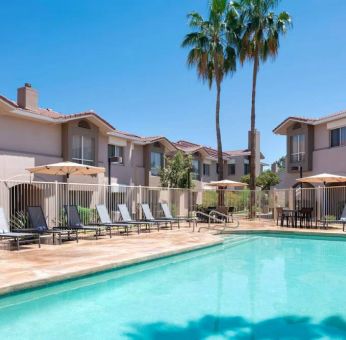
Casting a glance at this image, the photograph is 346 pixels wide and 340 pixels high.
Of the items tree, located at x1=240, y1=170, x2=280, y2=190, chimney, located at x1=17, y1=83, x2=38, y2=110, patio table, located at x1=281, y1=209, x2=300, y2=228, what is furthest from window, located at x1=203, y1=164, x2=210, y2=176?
chimney, located at x1=17, y1=83, x2=38, y2=110

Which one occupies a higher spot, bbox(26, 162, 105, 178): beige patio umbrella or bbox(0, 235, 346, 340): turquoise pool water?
bbox(26, 162, 105, 178): beige patio umbrella

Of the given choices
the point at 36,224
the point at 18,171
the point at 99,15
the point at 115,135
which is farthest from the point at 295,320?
the point at 115,135

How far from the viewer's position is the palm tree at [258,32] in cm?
2653

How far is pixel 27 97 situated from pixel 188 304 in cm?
1741

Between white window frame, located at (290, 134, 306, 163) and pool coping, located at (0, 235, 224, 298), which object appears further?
white window frame, located at (290, 134, 306, 163)

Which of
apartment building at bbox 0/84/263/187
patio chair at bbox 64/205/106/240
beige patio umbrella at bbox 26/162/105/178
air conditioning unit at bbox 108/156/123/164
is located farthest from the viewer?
air conditioning unit at bbox 108/156/123/164

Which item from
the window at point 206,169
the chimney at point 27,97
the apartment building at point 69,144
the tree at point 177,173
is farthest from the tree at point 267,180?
the chimney at point 27,97

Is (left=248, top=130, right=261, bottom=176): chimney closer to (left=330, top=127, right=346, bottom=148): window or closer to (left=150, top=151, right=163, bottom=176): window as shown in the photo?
(left=150, top=151, right=163, bottom=176): window

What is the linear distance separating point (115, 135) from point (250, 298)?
773 inches

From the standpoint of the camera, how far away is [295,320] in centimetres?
718

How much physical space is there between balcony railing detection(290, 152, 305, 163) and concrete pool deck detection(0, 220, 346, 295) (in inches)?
632

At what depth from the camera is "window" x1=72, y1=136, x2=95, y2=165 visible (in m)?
23.3

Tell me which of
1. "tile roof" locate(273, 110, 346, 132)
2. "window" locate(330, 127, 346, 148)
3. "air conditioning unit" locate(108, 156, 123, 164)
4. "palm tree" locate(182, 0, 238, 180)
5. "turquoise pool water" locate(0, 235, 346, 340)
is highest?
"palm tree" locate(182, 0, 238, 180)

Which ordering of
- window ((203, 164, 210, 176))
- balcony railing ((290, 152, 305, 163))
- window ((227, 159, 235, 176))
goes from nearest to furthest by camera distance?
1. balcony railing ((290, 152, 305, 163))
2. window ((203, 164, 210, 176))
3. window ((227, 159, 235, 176))
